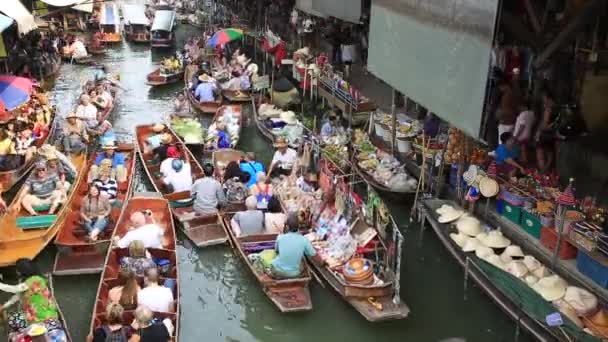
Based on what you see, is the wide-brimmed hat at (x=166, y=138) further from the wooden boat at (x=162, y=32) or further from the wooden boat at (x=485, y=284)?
the wooden boat at (x=162, y=32)

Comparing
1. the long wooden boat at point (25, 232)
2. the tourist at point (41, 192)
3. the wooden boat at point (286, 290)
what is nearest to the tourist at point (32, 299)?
the long wooden boat at point (25, 232)

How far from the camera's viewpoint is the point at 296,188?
423 inches

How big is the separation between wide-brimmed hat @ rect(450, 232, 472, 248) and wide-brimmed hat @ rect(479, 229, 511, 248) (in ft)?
0.87

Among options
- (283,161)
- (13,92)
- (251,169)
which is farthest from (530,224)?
(13,92)

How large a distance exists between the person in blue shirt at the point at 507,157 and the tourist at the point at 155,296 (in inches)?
220

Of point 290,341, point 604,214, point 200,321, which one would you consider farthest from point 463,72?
point 200,321

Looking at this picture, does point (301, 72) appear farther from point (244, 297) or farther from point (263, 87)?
point (244, 297)

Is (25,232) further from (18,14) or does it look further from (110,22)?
(110,22)

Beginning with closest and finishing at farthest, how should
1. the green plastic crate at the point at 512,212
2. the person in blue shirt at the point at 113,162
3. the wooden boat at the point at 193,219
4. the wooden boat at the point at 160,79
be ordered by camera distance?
the green plastic crate at the point at 512,212
the wooden boat at the point at 193,219
the person in blue shirt at the point at 113,162
the wooden boat at the point at 160,79

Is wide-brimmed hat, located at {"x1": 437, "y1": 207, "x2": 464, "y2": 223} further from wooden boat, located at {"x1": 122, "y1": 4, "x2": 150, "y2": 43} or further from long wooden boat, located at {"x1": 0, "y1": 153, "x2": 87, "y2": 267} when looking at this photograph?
wooden boat, located at {"x1": 122, "y1": 4, "x2": 150, "y2": 43}

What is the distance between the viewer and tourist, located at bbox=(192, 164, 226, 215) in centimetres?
1028

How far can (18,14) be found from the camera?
15.9 m

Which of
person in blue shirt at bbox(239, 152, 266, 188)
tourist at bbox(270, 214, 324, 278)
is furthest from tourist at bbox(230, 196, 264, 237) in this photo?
person in blue shirt at bbox(239, 152, 266, 188)

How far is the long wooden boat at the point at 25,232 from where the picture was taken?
8.89m
